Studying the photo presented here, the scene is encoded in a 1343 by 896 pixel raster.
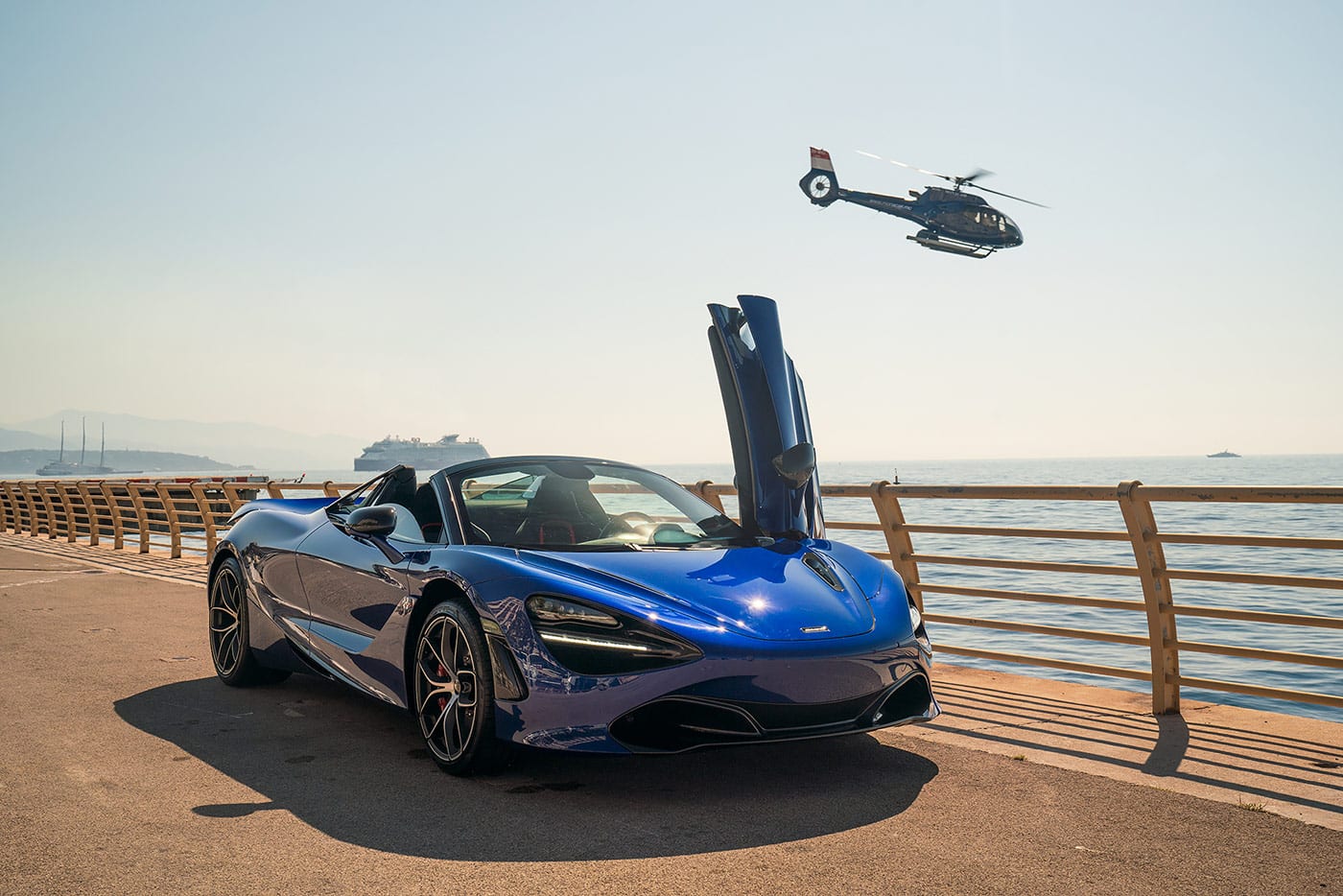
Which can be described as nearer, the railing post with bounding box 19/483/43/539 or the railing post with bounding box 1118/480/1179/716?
the railing post with bounding box 1118/480/1179/716

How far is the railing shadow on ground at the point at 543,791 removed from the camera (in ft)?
12.4

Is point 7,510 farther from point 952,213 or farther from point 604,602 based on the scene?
point 952,213

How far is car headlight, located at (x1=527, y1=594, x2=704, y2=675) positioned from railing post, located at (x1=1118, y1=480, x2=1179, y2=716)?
2.86 meters

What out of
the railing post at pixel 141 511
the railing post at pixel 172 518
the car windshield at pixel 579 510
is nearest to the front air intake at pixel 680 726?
the car windshield at pixel 579 510

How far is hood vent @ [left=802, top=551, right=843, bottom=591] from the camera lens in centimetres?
479

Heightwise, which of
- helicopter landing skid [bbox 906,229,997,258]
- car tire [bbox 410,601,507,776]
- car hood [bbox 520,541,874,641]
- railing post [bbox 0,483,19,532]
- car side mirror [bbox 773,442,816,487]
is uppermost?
helicopter landing skid [bbox 906,229,997,258]

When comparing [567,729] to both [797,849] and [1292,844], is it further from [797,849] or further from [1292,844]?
[1292,844]

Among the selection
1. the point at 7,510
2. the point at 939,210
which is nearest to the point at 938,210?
the point at 939,210

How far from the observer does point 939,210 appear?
5278 cm

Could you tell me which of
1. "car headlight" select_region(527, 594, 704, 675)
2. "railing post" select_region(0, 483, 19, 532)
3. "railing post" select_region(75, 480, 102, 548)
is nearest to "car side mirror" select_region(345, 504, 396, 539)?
"car headlight" select_region(527, 594, 704, 675)

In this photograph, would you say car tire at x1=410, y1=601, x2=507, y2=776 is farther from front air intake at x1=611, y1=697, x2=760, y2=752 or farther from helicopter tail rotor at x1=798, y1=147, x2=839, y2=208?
helicopter tail rotor at x1=798, y1=147, x2=839, y2=208

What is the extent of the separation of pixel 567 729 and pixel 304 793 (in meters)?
1.05

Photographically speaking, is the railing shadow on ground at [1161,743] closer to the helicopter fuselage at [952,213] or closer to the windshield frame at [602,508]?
the windshield frame at [602,508]

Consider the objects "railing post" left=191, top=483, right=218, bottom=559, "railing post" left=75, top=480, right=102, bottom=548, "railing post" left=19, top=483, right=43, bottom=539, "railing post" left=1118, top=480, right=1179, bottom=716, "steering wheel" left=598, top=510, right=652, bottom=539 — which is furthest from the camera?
"railing post" left=19, top=483, right=43, bottom=539
